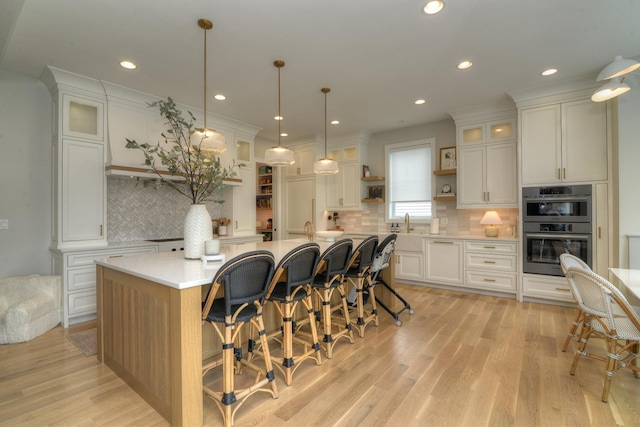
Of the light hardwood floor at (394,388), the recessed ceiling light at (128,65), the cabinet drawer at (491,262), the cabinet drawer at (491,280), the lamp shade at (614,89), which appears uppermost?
the recessed ceiling light at (128,65)

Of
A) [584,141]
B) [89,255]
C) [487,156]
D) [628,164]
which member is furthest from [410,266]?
[89,255]

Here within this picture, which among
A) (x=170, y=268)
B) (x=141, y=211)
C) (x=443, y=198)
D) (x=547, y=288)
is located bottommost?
(x=547, y=288)

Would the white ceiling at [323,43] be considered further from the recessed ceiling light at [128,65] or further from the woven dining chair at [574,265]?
the woven dining chair at [574,265]

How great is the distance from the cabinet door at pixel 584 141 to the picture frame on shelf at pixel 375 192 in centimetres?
279

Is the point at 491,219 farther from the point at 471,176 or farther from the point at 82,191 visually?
the point at 82,191

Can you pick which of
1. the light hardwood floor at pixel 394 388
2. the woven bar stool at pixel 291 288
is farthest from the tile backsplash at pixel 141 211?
the woven bar stool at pixel 291 288

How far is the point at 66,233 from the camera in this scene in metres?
3.45

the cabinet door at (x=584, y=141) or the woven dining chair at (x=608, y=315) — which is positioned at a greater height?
the cabinet door at (x=584, y=141)

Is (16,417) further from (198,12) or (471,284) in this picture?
(471,284)

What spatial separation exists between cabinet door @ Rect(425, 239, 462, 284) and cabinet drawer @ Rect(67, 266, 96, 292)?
4686 mm

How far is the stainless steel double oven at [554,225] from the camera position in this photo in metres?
3.73

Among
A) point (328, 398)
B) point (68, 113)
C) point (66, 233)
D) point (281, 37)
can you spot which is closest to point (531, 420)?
point (328, 398)

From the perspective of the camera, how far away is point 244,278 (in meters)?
1.80

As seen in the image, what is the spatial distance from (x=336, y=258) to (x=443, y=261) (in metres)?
2.90
